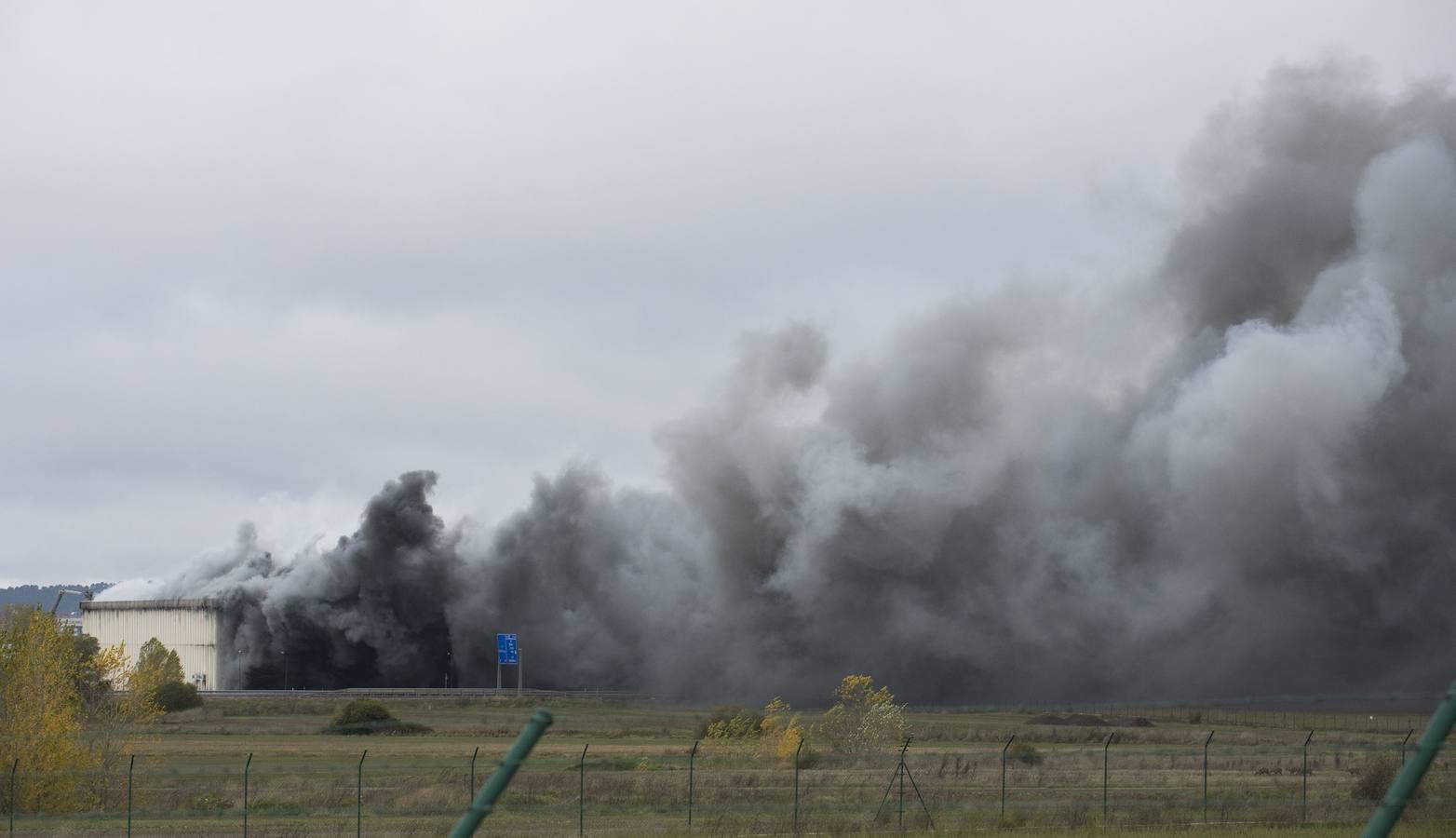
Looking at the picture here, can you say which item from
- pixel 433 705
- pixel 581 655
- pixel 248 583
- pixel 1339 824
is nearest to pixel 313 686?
pixel 248 583

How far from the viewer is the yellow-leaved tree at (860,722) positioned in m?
68.4

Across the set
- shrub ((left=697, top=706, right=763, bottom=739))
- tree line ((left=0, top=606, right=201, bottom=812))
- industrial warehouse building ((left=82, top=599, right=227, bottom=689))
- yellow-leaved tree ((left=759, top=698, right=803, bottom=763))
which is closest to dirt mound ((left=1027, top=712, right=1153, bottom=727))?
shrub ((left=697, top=706, right=763, bottom=739))

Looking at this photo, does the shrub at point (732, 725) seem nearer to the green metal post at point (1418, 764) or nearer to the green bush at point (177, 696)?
the green bush at point (177, 696)

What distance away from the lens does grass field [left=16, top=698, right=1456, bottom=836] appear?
39219 millimetres

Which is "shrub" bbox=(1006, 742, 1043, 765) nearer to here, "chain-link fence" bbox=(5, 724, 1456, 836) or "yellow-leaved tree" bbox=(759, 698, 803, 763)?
"chain-link fence" bbox=(5, 724, 1456, 836)

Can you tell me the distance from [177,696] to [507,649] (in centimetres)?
4728

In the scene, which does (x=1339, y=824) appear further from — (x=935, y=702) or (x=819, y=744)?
(x=935, y=702)

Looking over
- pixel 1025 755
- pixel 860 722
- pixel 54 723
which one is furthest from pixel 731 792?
pixel 1025 755

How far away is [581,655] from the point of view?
171125 millimetres

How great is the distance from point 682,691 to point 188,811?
105911 millimetres

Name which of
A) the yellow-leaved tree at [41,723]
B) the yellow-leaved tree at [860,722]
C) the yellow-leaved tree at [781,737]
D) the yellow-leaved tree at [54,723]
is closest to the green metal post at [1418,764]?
the yellow-leaved tree at [54,723]

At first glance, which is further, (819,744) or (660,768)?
(819,744)

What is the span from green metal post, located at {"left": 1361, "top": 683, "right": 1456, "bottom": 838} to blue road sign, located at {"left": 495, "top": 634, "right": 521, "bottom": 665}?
154424mm

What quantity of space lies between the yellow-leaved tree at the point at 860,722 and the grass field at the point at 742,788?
5.40ft
